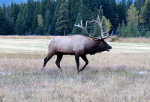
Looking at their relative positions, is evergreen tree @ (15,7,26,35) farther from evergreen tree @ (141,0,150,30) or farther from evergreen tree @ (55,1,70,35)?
evergreen tree @ (141,0,150,30)

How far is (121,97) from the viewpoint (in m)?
10.4

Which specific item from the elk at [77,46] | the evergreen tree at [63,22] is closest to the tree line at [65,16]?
the evergreen tree at [63,22]

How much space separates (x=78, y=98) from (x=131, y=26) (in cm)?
7632

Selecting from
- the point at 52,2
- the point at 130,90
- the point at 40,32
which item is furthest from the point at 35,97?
the point at 52,2

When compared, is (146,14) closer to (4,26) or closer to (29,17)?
(29,17)

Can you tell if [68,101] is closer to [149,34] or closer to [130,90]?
[130,90]

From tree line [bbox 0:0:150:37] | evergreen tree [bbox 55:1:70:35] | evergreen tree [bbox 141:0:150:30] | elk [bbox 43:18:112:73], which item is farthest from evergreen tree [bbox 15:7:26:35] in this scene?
elk [bbox 43:18:112:73]

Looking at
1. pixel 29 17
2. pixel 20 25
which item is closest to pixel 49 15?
pixel 29 17

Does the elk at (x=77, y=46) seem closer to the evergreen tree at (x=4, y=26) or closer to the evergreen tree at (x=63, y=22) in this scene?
the evergreen tree at (x=4, y=26)

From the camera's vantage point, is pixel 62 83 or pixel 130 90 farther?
pixel 62 83

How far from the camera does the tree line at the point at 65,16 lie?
96.8 meters

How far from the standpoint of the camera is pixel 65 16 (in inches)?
4021

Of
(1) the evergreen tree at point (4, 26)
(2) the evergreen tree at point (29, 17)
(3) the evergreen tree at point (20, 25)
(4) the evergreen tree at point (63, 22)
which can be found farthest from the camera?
(2) the evergreen tree at point (29, 17)

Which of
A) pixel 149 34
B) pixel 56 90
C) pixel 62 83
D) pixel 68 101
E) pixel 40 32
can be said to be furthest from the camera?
pixel 40 32
